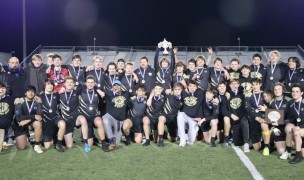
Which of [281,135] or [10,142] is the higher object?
[281,135]

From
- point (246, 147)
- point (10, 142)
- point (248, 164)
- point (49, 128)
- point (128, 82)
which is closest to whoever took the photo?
point (248, 164)

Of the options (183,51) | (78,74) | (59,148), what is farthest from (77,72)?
(183,51)

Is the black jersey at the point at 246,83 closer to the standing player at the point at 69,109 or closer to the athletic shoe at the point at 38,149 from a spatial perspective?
the standing player at the point at 69,109

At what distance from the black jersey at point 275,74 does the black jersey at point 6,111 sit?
5.00 metres

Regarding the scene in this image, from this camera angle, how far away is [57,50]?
28.4 metres

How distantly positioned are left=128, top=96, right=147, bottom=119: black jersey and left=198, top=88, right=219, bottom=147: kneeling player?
1.10 m

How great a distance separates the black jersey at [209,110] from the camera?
22.6 ft

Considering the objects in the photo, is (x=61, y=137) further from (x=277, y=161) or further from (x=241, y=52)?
(x=241, y=52)

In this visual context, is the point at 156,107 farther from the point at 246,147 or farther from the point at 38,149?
the point at 38,149

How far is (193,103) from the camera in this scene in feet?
23.3

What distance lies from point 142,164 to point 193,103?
81.5 inches

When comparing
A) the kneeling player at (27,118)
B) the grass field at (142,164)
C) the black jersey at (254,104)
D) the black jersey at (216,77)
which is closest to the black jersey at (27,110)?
the kneeling player at (27,118)

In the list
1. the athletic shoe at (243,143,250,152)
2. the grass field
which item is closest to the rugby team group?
the athletic shoe at (243,143,250,152)

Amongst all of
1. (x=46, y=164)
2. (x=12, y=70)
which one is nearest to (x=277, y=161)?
(x=46, y=164)
